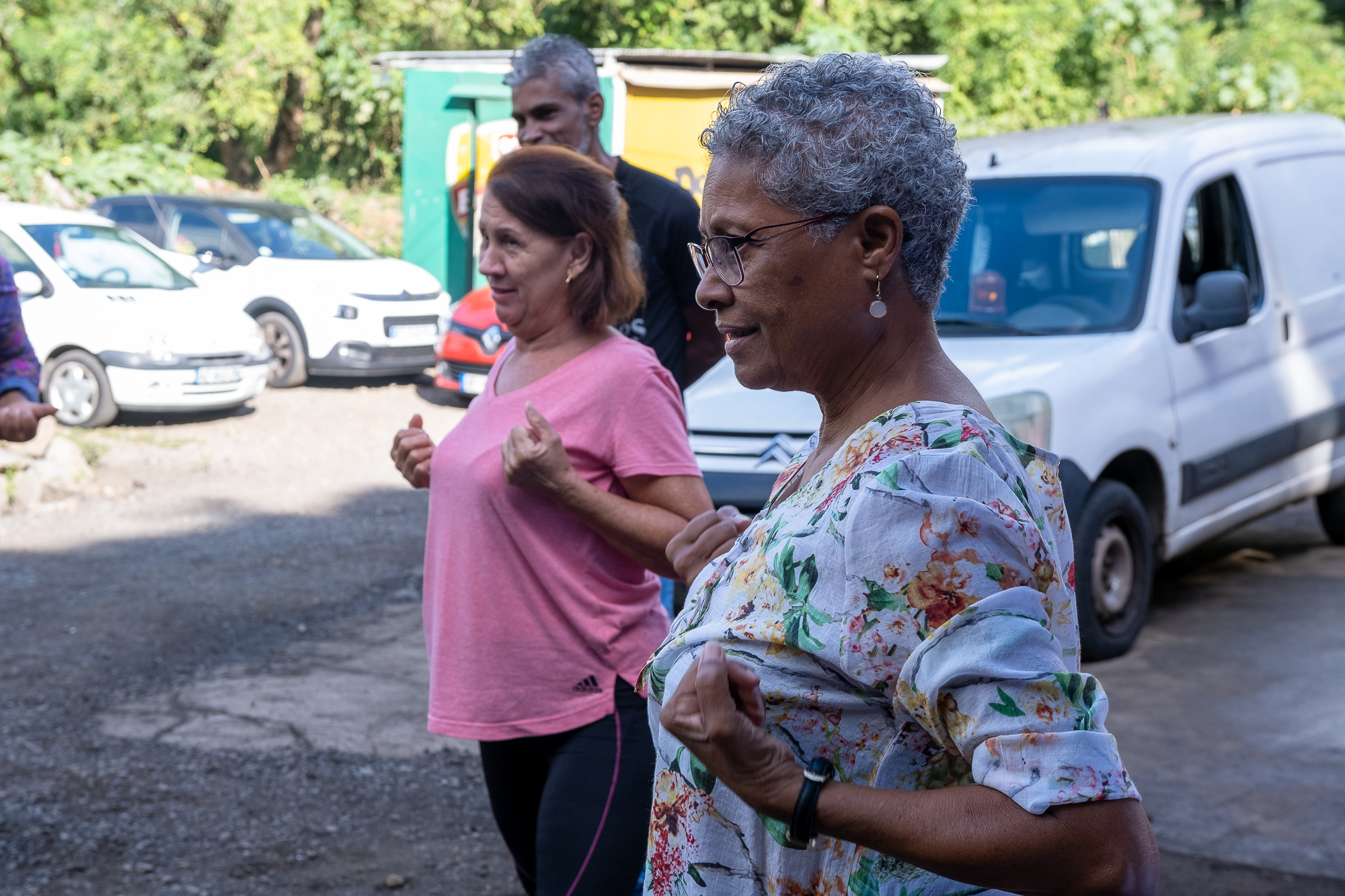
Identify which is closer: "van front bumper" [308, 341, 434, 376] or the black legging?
the black legging

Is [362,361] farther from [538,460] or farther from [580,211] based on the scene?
[538,460]

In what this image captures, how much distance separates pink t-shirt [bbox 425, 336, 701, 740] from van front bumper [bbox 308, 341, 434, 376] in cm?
1137

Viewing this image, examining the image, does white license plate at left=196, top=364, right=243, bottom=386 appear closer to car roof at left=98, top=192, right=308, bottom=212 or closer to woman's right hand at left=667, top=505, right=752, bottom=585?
car roof at left=98, top=192, right=308, bottom=212

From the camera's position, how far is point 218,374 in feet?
38.2

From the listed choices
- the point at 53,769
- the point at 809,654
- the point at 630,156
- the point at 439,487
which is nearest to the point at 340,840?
the point at 53,769

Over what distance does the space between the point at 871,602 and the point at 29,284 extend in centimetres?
1127

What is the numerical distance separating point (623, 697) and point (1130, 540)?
4020 mm

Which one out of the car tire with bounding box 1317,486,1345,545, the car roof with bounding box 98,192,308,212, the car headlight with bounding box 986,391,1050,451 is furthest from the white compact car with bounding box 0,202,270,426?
the car tire with bounding box 1317,486,1345,545

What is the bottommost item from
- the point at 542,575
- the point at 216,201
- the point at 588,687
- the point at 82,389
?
the point at 82,389

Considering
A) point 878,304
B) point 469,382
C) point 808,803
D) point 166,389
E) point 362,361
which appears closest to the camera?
point 808,803

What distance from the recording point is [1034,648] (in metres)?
1.24

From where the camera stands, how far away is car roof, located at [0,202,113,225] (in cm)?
1181

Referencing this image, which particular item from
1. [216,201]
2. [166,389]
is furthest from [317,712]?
[216,201]

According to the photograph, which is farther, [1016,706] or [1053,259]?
[1053,259]
